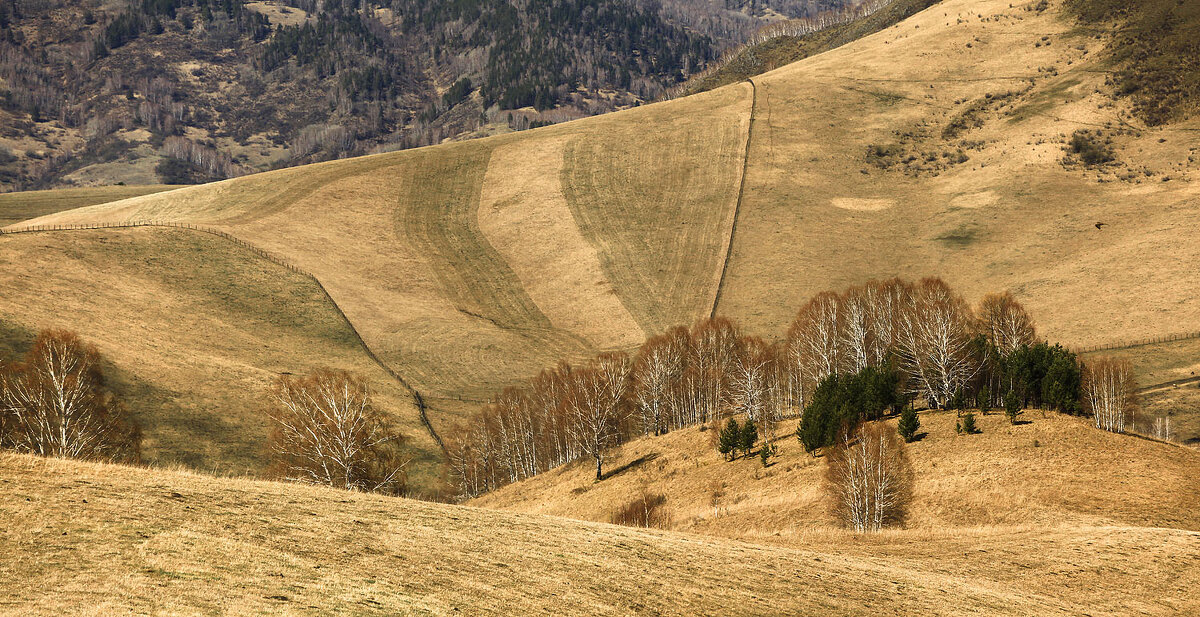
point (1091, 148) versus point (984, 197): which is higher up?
point (1091, 148)

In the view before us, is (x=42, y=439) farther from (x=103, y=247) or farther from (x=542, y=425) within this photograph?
(x=103, y=247)

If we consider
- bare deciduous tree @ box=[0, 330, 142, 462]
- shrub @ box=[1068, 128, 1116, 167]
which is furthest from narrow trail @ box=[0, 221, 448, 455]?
shrub @ box=[1068, 128, 1116, 167]

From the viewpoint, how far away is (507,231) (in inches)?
6353

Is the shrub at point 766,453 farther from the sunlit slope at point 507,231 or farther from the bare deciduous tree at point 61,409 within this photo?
the sunlit slope at point 507,231

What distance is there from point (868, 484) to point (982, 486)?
7.01 meters

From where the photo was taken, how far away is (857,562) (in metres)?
38.1

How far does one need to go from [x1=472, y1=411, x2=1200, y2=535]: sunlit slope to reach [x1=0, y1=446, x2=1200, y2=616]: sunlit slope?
7.29 meters

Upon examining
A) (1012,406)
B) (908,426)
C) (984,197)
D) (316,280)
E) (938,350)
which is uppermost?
(984,197)

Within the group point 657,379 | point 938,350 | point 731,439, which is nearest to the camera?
point 731,439

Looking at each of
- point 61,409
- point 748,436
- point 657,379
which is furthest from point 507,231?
point 61,409

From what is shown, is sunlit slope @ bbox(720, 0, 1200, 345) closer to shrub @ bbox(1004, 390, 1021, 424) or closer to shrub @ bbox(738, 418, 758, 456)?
shrub @ bbox(1004, 390, 1021, 424)

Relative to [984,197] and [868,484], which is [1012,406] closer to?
[868,484]

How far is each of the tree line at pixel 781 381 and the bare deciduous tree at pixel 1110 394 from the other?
0.33m

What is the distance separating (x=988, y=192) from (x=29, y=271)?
143m
